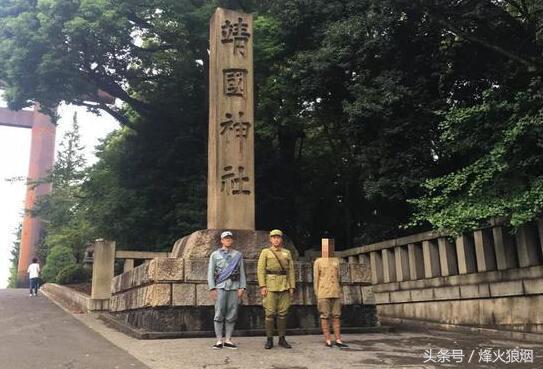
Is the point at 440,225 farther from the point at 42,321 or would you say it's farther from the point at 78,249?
the point at 78,249

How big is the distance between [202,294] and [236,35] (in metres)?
5.25

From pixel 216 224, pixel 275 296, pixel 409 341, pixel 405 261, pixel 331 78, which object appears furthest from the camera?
pixel 331 78

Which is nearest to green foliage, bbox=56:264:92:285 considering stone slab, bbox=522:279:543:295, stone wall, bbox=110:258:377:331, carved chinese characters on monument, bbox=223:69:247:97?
stone wall, bbox=110:258:377:331

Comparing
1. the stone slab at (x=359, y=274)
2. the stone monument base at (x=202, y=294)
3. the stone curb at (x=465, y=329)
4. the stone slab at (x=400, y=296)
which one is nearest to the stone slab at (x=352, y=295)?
the stone monument base at (x=202, y=294)

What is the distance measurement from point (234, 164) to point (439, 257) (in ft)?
17.9

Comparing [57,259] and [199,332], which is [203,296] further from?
[57,259]

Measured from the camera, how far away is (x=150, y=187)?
2080cm

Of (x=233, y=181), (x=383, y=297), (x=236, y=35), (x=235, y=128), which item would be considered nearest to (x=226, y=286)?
(x=233, y=181)

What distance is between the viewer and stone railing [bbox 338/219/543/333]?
10.0 m

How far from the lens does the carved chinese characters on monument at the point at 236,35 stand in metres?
10.9

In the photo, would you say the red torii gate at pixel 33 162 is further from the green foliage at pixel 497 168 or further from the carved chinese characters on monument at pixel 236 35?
the green foliage at pixel 497 168

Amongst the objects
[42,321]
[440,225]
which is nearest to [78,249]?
[42,321]

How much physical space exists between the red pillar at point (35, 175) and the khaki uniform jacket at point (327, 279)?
32446 millimetres

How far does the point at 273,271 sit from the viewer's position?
755cm
